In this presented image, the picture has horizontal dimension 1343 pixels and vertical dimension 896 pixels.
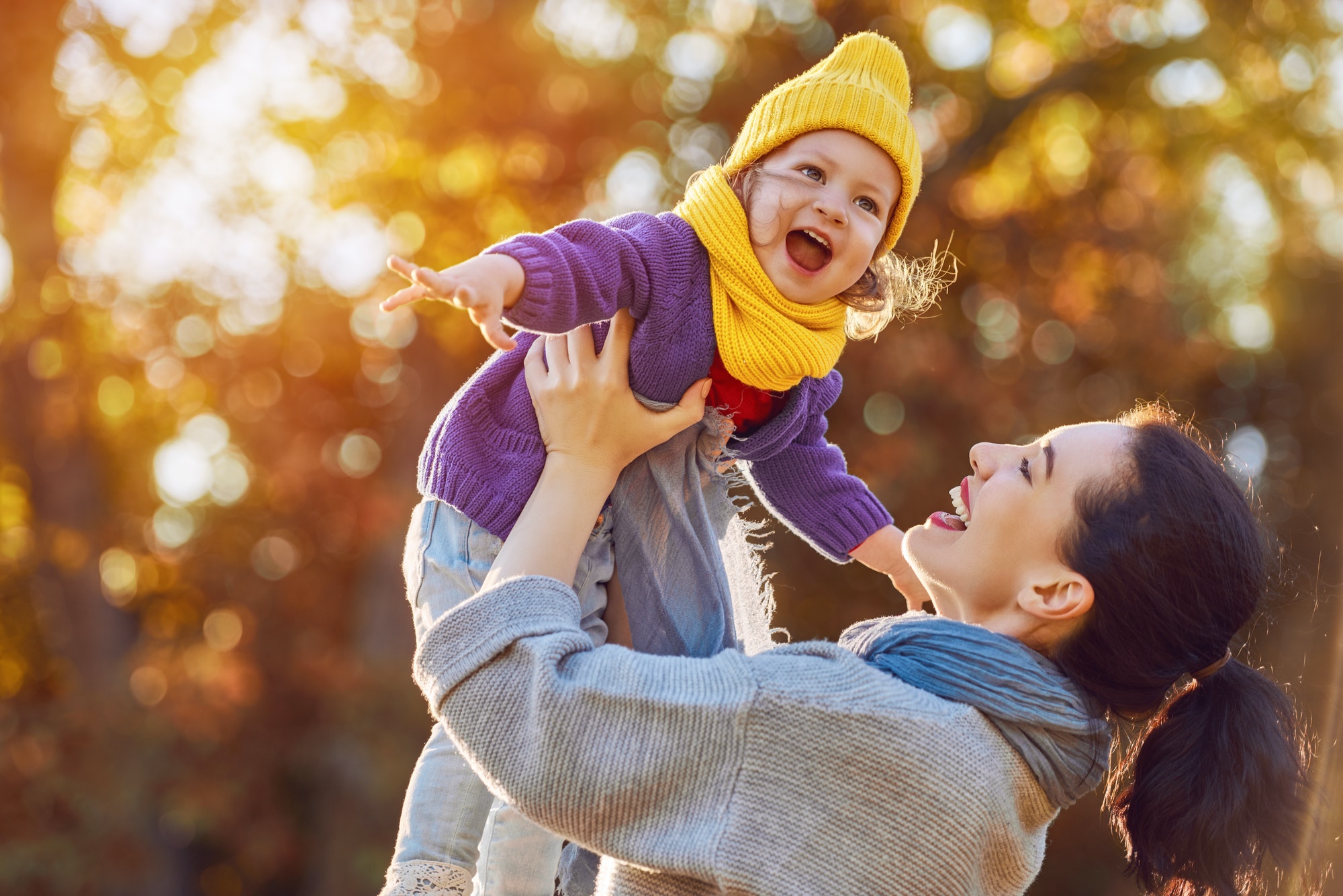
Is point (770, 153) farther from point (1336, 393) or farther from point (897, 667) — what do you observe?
point (1336, 393)

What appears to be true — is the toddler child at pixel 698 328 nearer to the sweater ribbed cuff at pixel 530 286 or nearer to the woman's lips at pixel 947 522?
the sweater ribbed cuff at pixel 530 286

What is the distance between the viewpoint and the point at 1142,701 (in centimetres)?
161

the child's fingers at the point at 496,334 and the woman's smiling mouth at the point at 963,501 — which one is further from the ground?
the child's fingers at the point at 496,334

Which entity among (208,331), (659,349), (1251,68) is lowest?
(208,331)

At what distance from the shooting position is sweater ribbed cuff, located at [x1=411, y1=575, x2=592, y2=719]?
1.36m

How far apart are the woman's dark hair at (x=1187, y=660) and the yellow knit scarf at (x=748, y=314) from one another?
0.43 m

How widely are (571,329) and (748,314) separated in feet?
0.91

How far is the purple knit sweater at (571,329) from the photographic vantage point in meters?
1.50

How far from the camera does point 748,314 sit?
1.68 metres

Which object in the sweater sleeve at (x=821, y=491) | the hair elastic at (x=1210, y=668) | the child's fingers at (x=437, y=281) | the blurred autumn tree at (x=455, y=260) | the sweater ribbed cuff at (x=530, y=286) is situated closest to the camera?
the child's fingers at (x=437, y=281)

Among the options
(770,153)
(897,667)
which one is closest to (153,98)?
(770,153)

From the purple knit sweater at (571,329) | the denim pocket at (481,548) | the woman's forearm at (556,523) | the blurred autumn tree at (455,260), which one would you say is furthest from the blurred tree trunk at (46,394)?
the woman's forearm at (556,523)

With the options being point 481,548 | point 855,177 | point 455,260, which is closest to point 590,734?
point 481,548

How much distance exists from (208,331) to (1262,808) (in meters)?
8.16
